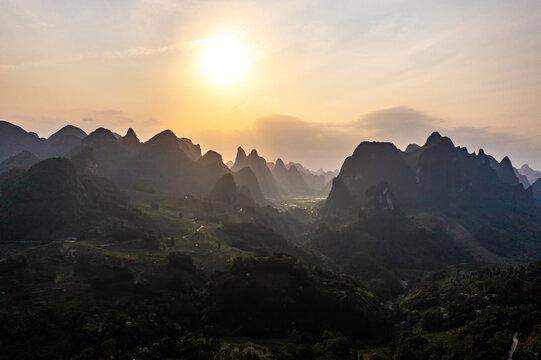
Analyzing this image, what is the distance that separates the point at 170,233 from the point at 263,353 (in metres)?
91.9

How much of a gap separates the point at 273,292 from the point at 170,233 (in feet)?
237

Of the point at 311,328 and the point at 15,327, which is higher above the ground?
the point at 15,327

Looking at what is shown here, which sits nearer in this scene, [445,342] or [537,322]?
[537,322]

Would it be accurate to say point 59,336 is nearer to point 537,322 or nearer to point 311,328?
point 311,328

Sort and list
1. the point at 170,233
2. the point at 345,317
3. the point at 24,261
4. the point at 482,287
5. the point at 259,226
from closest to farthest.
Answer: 1. the point at 24,261
2. the point at 345,317
3. the point at 482,287
4. the point at 170,233
5. the point at 259,226

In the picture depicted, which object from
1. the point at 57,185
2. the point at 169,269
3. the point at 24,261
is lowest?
the point at 169,269

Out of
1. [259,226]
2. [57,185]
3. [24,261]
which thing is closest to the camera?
[24,261]

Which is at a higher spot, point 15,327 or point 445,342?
point 15,327

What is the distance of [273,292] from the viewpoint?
95.8 metres

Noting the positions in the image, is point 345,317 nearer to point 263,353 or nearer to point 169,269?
point 263,353

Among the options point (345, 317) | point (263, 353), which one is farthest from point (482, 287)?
point (263, 353)

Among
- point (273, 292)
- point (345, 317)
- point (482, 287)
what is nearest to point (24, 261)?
point (273, 292)

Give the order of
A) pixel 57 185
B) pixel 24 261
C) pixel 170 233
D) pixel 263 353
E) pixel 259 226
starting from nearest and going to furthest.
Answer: pixel 263 353, pixel 24 261, pixel 57 185, pixel 170 233, pixel 259 226

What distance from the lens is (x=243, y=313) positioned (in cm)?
8975
